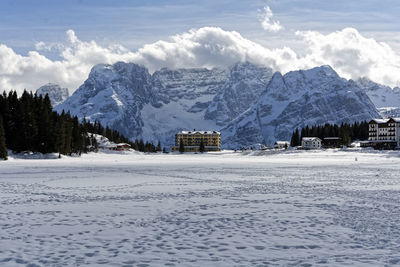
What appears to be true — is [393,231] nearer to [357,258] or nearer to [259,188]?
[357,258]

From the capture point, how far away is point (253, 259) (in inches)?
531

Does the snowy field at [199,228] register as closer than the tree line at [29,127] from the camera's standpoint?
Yes

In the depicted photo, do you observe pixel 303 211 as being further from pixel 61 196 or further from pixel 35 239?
pixel 61 196

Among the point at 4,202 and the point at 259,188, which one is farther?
the point at 259,188

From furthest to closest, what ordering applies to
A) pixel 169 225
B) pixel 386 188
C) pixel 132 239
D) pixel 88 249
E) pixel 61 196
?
1. pixel 386 188
2. pixel 61 196
3. pixel 169 225
4. pixel 132 239
5. pixel 88 249

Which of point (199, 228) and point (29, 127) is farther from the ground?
point (29, 127)

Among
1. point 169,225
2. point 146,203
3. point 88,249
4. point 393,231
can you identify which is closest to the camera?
point 88,249

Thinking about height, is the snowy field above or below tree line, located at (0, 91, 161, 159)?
below

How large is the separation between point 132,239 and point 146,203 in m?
Answer: 9.38

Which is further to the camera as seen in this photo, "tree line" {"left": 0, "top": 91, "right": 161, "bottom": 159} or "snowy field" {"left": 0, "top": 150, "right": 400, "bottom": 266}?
"tree line" {"left": 0, "top": 91, "right": 161, "bottom": 159}

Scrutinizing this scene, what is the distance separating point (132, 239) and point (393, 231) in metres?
10.5

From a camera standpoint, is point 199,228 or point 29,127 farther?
point 29,127

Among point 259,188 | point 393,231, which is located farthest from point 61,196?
point 393,231

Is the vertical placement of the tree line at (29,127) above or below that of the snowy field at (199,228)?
above
